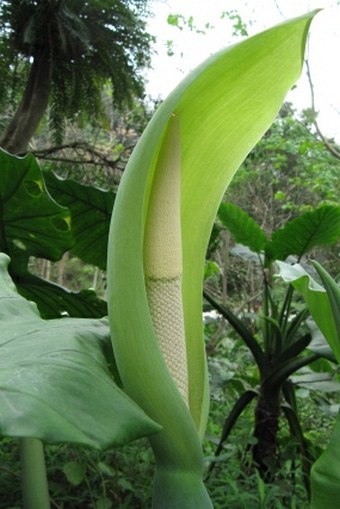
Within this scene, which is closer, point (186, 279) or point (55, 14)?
point (186, 279)

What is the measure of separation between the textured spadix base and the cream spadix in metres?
0.05

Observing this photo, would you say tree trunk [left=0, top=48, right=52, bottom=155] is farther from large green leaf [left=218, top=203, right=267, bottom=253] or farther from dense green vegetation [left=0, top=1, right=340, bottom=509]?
large green leaf [left=218, top=203, right=267, bottom=253]

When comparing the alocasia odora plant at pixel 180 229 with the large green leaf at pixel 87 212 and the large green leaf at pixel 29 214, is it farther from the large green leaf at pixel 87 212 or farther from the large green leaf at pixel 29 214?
the large green leaf at pixel 87 212

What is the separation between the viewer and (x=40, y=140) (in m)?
8.03

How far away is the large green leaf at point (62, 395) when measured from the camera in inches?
8.9

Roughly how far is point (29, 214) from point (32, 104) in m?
2.58

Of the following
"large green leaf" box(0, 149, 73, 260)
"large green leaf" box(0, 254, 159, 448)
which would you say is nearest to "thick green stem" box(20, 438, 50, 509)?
"large green leaf" box(0, 254, 159, 448)

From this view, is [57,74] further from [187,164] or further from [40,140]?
[40,140]

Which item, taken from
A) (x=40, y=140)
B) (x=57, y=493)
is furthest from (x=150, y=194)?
(x=40, y=140)

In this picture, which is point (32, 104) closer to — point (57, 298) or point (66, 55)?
point (66, 55)

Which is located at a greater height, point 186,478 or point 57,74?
point 57,74

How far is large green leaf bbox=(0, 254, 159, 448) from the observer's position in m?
0.23

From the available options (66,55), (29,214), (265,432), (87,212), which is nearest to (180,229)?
(29,214)

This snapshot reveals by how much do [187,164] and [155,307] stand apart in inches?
4.7
